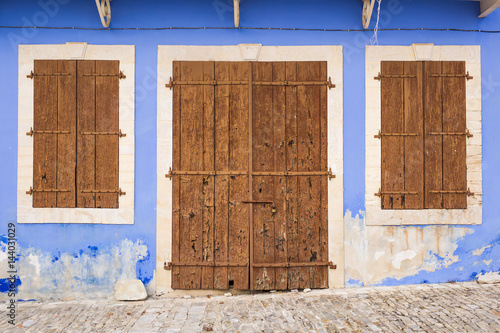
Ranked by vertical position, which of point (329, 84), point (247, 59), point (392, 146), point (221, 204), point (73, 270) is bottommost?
point (73, 270)

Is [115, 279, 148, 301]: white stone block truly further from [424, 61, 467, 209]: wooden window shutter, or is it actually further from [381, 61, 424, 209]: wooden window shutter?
[424, 61, 467, 209]: wooden window shutter

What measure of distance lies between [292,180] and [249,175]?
1.81 feet

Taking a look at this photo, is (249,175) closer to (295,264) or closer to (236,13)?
(295,264)

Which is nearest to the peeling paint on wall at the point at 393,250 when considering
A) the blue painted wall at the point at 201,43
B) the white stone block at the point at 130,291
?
the blue painted wall at the point at 201,43

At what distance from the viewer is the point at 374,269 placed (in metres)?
4.67

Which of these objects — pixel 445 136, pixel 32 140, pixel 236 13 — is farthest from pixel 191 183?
pixel 445 136

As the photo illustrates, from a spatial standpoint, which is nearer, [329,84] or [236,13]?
[236,13]

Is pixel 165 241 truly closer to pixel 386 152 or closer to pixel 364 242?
pixel 364 242

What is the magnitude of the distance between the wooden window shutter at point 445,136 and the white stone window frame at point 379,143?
82mm

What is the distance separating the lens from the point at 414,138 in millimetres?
4668

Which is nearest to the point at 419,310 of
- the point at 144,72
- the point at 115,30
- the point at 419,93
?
the point at 419,93

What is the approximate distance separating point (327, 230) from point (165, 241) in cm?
207

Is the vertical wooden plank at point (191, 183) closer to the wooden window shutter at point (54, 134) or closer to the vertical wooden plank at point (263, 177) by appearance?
the vertical wooden plank at point (263, 177)

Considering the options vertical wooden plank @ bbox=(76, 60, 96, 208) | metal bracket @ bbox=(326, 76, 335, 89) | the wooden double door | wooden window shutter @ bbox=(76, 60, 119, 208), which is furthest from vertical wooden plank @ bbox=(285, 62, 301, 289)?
vertical wooden plank @ bbox=(76, 60, 96, 208)
